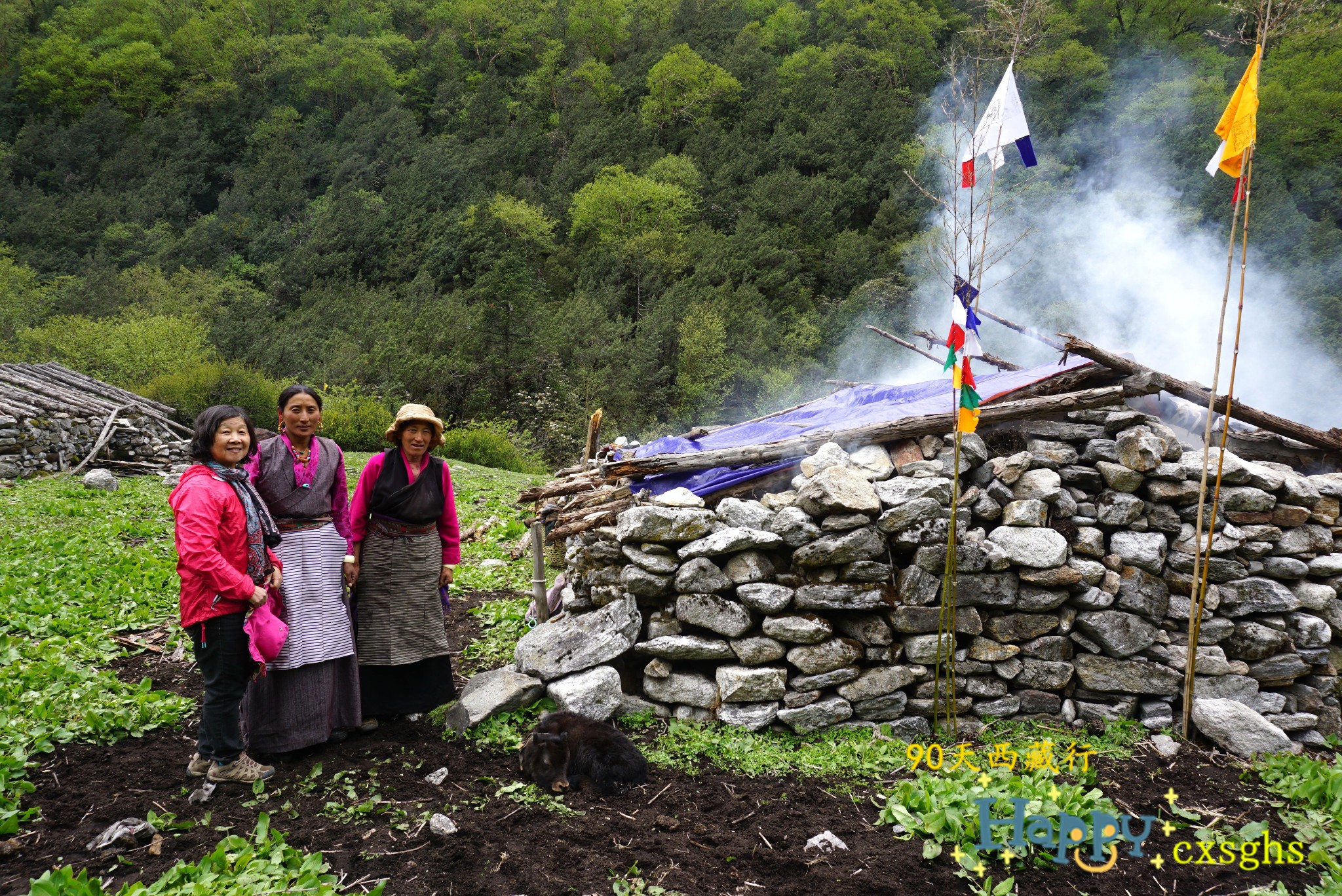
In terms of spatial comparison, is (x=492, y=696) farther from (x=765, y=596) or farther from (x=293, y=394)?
(x=293, y=394)

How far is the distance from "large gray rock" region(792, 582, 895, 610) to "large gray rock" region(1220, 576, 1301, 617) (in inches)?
88.4

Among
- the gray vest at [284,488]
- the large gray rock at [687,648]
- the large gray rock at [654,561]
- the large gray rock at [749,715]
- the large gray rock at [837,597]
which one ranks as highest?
the gray vest at [284,488]

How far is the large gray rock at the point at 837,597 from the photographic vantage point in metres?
4.32

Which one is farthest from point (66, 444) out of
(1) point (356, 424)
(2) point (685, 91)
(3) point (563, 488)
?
(2) point (685, 91)

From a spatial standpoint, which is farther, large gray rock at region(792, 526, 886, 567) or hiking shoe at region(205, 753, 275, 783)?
large gray rock at region(792, 526, 886, 567)

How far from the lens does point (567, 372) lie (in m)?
28.6

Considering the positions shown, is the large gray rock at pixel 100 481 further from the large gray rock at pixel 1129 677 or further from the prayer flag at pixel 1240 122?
the prayer flag at pixel 1240 122

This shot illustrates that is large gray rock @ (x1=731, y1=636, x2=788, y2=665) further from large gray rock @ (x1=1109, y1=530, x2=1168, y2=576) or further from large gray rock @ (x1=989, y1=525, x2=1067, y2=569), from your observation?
large gray rock @ (x1=1109, y1=530, x2=1168, y2=576)

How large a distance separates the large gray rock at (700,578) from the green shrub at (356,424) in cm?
1583

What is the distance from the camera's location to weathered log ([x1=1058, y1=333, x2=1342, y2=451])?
496 centimetres

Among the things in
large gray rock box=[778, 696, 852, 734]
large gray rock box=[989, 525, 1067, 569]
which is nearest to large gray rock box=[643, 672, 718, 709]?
large gray rock box=[778, 696, 852, 734]

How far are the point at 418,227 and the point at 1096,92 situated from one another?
123 ft

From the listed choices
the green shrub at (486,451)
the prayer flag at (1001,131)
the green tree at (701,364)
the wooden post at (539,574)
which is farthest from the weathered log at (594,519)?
the green tree at (701,364)

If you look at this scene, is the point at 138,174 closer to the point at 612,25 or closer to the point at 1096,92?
the point at 612,25
